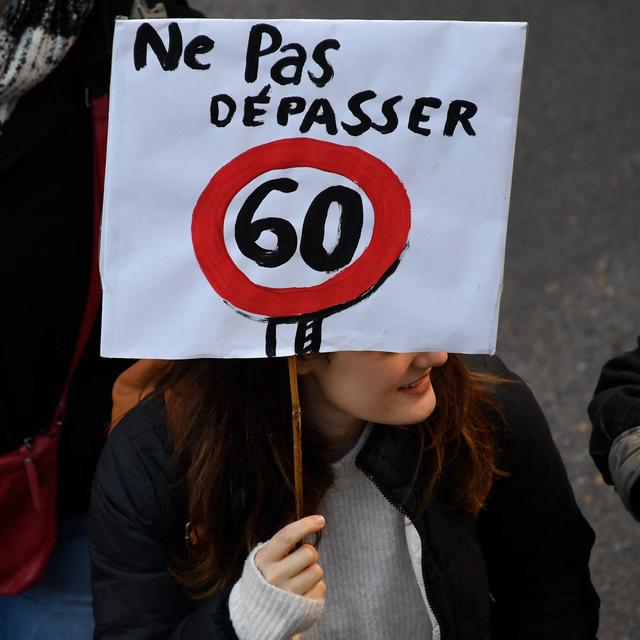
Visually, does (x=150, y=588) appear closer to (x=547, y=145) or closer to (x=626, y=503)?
(x=626, y=503)

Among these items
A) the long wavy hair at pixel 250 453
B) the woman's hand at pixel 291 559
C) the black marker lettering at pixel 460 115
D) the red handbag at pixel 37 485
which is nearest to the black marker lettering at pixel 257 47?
the black marker lettering at pixel 460 115

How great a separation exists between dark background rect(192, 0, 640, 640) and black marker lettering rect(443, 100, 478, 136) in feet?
6.46

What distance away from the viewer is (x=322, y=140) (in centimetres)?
122

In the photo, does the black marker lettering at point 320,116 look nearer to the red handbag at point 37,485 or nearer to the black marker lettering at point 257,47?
the black marker lettering at point 257,47

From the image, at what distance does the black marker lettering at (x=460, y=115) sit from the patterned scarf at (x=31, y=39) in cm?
92

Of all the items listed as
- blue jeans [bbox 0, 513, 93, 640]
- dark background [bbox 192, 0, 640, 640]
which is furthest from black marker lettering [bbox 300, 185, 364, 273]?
dark background [bbox 192, 0, 640, 640]

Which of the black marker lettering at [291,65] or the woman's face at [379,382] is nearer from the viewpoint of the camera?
the black marker lettering at [291,65]

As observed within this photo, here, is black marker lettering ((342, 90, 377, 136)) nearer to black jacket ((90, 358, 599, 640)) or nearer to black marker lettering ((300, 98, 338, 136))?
black marker lettering ((300, 98, 338, 136))

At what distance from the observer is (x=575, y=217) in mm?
3678

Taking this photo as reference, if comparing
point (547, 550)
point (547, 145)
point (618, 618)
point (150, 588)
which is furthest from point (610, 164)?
point (150, 588)

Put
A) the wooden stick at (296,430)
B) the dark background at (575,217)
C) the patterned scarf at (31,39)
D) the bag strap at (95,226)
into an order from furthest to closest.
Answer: the dark background at (575,217) → the bag strap at (95,226) → the patterned scarf at (31,39) → the wooden stick at (296,430)

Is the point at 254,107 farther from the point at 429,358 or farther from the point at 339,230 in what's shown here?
the point at 429,358

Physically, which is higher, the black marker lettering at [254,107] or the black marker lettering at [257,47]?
the black marker lettering at [257,47]

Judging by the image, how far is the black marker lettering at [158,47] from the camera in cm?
117
